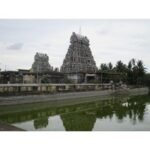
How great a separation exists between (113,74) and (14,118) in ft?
104

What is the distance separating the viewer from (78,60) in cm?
4672

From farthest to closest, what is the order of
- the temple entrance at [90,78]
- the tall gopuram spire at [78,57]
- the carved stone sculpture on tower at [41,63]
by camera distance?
the carved stone sculpture on tower at [41,63] < the tall gopuram spire at [78,57] < the temple entrance at [90,78]

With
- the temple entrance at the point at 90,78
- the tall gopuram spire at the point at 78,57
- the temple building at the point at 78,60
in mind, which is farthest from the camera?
the tall gopuram spire at the point at 78,57

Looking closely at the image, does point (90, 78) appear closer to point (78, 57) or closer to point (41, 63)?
point (78, 57)

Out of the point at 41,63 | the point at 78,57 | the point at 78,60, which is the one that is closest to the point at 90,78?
the point at 78,60

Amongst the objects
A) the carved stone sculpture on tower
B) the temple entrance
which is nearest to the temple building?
the temple entrance

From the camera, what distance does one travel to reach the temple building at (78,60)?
4306 cm

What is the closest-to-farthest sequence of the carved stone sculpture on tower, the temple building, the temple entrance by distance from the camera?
the temple entrance
the temple building
the carved stone sculpture on tower

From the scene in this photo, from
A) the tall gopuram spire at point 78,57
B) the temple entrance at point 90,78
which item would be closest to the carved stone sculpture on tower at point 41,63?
the tall gopuram spire at point 78,57

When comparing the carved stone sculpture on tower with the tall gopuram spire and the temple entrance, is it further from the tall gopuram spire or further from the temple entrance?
the temple entrance

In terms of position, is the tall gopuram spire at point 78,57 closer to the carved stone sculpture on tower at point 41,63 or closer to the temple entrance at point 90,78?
the temple entrance at point 90,78

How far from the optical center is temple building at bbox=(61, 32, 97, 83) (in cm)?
4306

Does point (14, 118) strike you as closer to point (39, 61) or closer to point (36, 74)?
point (36, 74)

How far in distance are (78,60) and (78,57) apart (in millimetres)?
621
